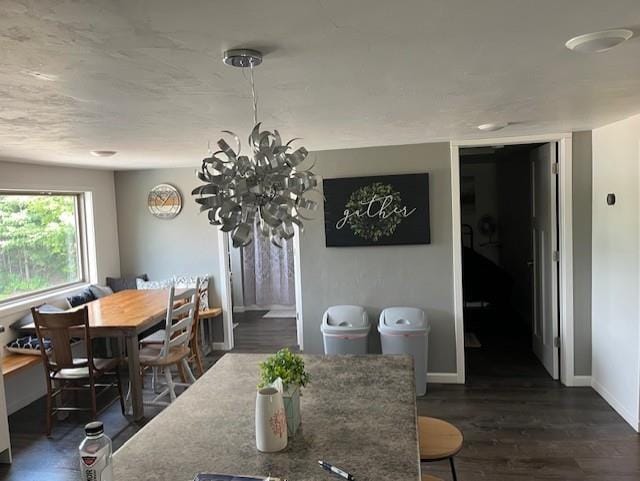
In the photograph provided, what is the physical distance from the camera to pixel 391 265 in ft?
14.1

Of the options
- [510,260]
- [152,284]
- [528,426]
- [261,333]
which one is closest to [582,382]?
[528,426]

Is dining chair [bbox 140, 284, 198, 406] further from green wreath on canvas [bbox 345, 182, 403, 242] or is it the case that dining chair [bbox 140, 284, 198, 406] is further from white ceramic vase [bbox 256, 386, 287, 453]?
white ceramic vase [bbox 256, 386, 287, 453]

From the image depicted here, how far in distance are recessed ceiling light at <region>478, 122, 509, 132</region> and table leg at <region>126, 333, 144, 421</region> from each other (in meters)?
2.92

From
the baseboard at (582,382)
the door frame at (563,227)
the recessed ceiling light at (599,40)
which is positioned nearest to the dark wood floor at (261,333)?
the door frame at (563,227)

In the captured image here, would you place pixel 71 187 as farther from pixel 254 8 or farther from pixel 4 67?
pixel 254 8

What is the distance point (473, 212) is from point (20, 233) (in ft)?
18.4

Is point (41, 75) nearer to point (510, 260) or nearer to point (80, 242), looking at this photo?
point (80, 242)

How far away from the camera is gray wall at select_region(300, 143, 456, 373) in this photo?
4.17 m

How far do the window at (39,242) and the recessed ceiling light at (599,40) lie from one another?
4.49 metres

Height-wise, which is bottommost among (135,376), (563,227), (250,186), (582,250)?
(135,376)

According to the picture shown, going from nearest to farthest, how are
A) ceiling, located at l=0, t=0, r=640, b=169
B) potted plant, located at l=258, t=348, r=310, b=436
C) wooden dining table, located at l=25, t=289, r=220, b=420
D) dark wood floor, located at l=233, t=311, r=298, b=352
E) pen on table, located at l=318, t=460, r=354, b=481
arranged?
ceiling, located at l=0, t=0, r=640, b=169, pen on table, located at l=318, t=460, r=354, b=481, potted plant, located at l=258, t=348, r=310, b=436, wooden dining table, located at l=25, t=289, r=220, b=420, dark wood floor, located at l=233, t=311, r=298, b=352

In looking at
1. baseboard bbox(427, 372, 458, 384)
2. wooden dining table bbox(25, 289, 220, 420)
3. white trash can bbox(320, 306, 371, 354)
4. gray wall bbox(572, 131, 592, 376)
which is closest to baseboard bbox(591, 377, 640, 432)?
gray wall bbox(572, 131, 592, 376)

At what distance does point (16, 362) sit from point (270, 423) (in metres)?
3.20

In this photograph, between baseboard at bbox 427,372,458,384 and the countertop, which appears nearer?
the countertop
